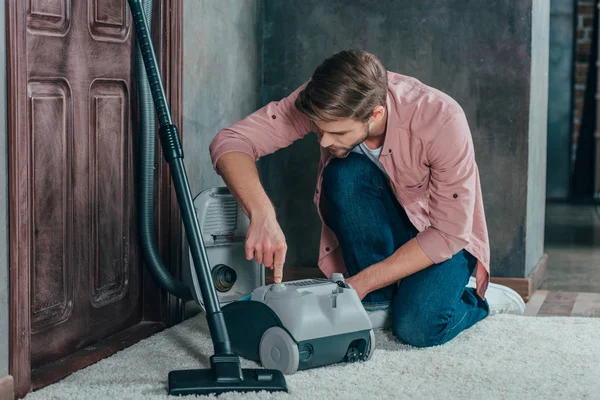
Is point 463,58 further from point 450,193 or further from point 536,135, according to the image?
point 450,193

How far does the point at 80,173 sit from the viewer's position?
2154 mm

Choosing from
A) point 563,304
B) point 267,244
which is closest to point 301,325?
point 267,244

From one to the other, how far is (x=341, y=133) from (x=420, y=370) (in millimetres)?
555

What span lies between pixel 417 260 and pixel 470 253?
30cm

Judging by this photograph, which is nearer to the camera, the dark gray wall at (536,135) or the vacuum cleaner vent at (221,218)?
the vacuum cleaner vent at (221,218)

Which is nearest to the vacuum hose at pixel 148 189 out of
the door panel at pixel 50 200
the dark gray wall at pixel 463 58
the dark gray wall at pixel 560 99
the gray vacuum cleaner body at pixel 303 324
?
the door panel at pixel 50 200

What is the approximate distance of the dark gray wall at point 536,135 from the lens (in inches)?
119

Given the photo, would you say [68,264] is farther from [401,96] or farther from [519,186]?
[519,186]

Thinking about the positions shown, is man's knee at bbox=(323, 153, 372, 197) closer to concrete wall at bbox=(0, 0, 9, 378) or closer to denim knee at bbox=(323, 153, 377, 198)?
denim knee at bbox=(323, 153, 377, 198)

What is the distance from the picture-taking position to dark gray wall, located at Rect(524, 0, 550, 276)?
119 inches

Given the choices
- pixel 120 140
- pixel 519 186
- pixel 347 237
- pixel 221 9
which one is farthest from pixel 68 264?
pixel 519 186

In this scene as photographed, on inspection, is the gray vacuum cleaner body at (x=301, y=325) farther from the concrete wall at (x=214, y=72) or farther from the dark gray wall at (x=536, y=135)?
the dark gray wall at (x=536, y=135)

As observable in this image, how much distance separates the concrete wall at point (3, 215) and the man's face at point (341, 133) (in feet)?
2.16

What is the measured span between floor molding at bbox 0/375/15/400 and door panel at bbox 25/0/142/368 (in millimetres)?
262
